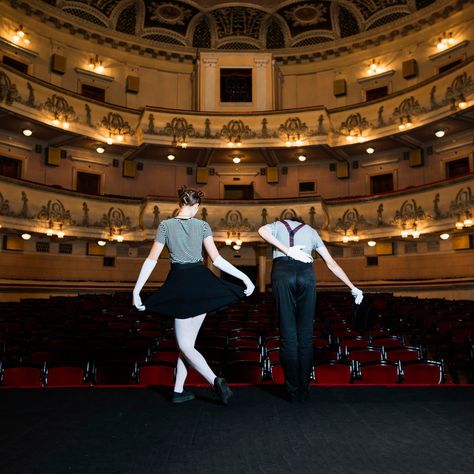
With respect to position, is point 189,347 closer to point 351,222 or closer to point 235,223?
point 235,223

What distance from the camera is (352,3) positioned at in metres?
23.3

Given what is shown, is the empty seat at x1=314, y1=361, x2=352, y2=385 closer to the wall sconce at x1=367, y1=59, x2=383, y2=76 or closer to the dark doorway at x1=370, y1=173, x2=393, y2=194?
the dark doorway at x1=370, y1=173, x2=393, y2=194

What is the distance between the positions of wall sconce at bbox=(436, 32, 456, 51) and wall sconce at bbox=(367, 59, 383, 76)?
116 inches

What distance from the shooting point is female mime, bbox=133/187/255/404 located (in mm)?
3234

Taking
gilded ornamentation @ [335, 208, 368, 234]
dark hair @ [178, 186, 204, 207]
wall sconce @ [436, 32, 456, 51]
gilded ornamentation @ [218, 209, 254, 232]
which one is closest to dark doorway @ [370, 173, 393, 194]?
gilded ornamentation @ [335, 208, 368, 234]

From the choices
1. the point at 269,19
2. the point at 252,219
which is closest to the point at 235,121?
the point at 252,219

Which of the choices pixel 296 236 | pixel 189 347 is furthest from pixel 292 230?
pixel 189 347

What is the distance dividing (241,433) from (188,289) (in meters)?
1.12

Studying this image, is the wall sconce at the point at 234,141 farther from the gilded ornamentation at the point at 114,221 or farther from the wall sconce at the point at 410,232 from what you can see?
the wall sconce at the point at 410,232

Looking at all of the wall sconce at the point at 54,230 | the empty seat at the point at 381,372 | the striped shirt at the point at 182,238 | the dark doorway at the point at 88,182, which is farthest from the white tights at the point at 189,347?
the dark doorway at the point at 88,182

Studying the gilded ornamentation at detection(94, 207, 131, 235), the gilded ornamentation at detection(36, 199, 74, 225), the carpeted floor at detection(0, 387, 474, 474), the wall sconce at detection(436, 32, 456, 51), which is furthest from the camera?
the wall sconce at detection(436, 32, 456, 51)

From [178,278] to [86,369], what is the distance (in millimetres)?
2739

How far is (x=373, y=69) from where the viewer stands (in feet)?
76.0

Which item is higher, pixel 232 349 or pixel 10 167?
pixel 10 167
